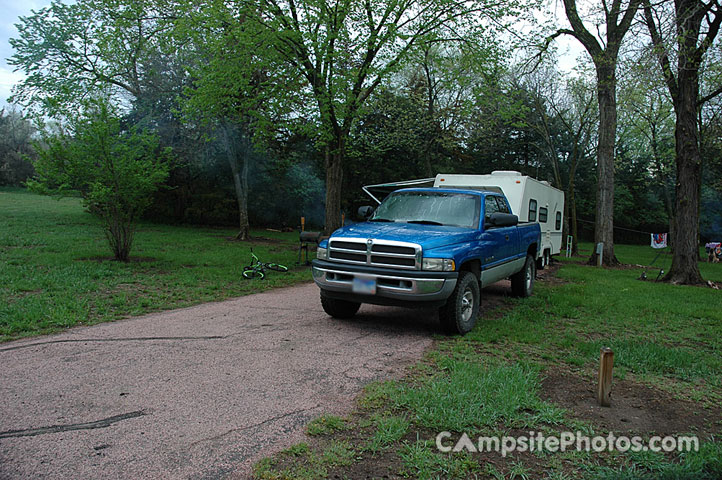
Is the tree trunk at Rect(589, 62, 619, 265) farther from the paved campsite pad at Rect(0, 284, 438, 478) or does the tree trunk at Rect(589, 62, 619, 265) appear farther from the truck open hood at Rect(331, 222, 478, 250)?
the paved campsite pad at Rect(0, 284, 438, 478)

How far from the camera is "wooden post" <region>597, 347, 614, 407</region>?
13.0 feet

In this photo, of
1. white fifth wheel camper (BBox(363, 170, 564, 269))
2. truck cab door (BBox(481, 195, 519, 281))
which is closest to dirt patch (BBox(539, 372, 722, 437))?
truck cab door (BBox(481, 195, 519, 281))

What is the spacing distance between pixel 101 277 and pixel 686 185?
1435cm

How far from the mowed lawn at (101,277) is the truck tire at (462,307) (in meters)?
4.49

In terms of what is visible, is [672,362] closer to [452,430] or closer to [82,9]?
[452,430]

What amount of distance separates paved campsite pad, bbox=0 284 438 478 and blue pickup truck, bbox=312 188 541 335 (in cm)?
52

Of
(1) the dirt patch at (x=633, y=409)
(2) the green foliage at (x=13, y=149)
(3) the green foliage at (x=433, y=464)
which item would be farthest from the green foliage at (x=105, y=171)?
(2) the green foliage at (x=13, y=149)

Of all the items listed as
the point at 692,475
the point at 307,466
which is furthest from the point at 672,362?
the point at 307,466

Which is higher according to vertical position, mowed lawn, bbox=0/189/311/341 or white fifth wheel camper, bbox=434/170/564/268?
white fifth wheel camper, bbox=434/170/564/268

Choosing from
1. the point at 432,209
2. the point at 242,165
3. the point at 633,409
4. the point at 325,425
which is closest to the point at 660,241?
the point at 432,209

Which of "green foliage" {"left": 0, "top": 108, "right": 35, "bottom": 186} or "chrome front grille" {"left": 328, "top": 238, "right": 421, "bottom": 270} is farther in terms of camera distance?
"green foliage" {"left": 0, "top": 108, "right": 35, "bottom": 186}

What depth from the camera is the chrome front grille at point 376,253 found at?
20.1 feet

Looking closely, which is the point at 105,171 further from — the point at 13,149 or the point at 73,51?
the point at 13,149

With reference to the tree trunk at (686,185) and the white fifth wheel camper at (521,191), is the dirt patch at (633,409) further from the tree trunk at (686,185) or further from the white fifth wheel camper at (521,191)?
the tree trunk at (686,185)
